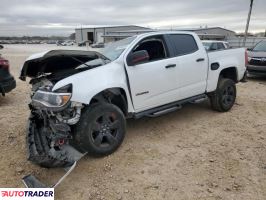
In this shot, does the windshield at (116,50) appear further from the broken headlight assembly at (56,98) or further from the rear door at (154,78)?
the broken headlight assembly at (56,98)

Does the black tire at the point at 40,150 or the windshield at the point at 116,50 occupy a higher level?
the windshield at the point at 116,50

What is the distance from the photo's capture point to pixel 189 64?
552 centimetres

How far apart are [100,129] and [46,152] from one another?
87 cm

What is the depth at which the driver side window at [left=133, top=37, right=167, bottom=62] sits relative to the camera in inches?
209

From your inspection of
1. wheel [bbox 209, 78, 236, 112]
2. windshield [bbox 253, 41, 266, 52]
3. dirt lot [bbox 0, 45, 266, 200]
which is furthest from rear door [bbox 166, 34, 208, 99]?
windshield [bbox 253, 41, 266, 52]

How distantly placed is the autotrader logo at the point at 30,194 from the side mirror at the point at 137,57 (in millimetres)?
2274

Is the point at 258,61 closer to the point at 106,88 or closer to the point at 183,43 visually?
the point at 183,43

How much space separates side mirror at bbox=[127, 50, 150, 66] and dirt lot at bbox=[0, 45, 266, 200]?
1362 millimetres

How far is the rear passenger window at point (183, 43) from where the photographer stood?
5.48 metres

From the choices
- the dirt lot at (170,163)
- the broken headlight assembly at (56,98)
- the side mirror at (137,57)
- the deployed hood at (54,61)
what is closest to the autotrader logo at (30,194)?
the dirt lot at (170,163)

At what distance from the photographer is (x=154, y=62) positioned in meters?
4.99

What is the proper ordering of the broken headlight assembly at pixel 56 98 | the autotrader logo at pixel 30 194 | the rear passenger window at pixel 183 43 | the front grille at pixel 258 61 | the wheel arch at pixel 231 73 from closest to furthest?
the autotrader logo at pixel 30 194 → the broken headlight assembly at pixel 56 98 → the rear passenger window at pixel 183 43 → the wheel arch at pixel 231 73 → the front grille at pixel 258 61

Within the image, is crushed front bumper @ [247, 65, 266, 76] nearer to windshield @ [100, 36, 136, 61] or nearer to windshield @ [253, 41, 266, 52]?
windshield @ [253, 41, 266, 52]

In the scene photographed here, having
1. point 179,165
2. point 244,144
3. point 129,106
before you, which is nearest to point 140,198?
point 179,165
